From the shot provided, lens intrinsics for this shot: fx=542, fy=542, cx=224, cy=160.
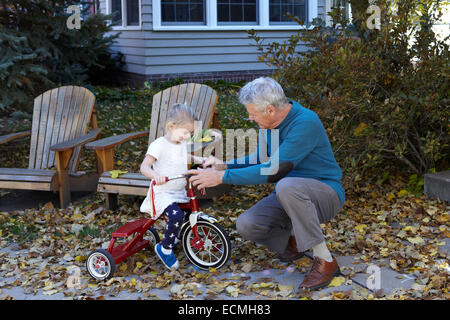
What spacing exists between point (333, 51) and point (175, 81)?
20.9 ft

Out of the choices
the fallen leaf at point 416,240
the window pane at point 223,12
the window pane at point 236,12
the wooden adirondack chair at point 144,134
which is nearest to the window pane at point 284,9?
the window pane at point 236,12

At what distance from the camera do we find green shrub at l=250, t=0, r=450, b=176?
4.46 metres

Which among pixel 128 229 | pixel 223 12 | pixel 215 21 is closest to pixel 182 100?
pixel 128 229

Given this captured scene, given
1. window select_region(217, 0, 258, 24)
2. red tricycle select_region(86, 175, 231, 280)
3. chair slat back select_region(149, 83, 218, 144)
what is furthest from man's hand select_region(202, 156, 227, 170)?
window select_region(217, 0, 258, 24)

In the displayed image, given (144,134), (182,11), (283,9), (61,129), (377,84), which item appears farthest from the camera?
(283,9)

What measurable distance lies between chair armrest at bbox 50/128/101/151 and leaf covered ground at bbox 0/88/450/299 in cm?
58

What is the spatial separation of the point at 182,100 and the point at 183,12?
20.0ft

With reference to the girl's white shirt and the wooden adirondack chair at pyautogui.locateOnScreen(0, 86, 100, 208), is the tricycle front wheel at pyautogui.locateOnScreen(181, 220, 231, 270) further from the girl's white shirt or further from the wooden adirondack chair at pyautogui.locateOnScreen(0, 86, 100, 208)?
the wooden adirondack chair at pyautogui.locateOnScreen(0, 86, 100, 208)

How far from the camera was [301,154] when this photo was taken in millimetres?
3195

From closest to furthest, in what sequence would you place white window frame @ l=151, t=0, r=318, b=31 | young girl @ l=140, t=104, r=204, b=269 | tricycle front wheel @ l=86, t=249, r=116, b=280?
tricycle front wheel @ l=86, t=249, r=116, b=280, young girl @ l=140, t=104, r=204, b=269, white window frame @ l=151, t=0, r=318, b=31

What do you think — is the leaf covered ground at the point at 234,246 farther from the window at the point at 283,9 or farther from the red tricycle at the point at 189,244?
the window at the point at 283,9

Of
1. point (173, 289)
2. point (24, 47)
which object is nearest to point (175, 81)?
point (24, 47)

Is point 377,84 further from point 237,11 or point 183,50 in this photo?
point 237,11

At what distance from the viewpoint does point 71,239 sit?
419 centimetres
